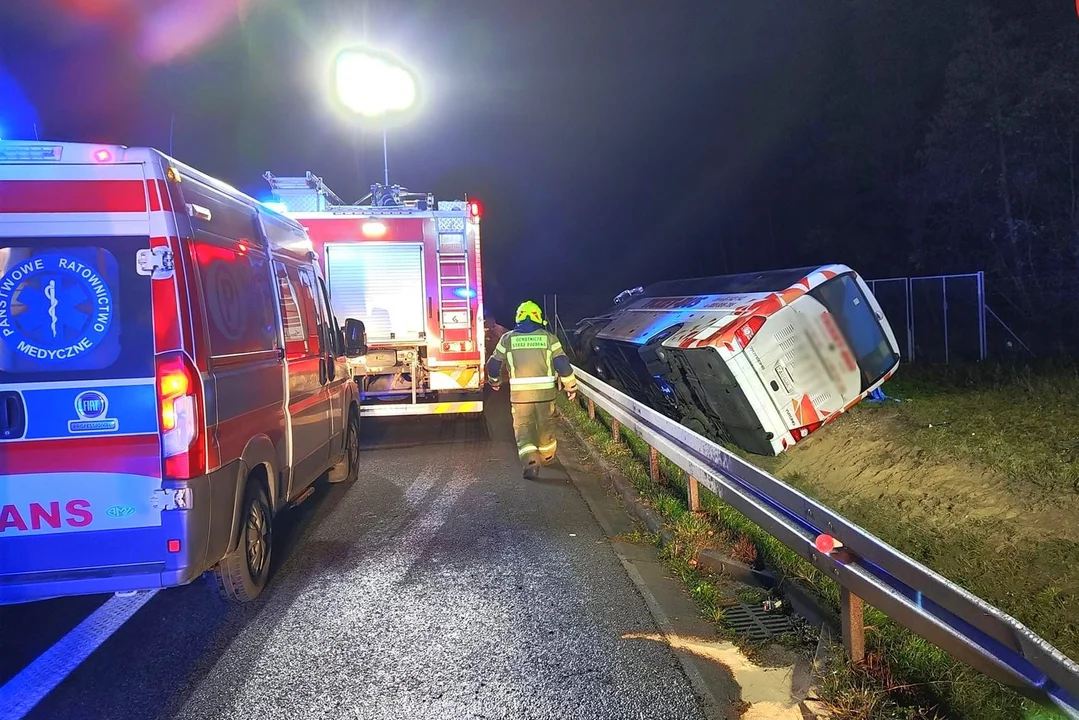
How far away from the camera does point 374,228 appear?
31.3 feet

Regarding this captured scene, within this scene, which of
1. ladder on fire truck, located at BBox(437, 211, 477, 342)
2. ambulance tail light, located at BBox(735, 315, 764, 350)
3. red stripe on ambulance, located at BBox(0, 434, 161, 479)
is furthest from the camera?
ladder on fire truck, located at BBox(437, 211, 477, 342)

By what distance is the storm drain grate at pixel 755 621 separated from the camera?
3941 millimetres

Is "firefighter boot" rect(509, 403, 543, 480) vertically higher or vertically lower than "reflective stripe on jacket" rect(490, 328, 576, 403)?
lower

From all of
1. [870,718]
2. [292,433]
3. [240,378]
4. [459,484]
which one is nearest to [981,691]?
[870,718]

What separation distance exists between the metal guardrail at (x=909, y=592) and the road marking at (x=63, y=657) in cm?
366

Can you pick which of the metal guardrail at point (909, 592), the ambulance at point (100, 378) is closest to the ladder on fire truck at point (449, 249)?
the metal guardrail at point (909, 592)

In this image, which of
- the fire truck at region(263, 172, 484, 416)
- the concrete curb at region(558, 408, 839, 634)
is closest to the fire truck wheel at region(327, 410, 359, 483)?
the fire truck at region(263, 172, 484, 416)

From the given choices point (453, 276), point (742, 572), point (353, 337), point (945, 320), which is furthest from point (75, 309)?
point (945, 320)

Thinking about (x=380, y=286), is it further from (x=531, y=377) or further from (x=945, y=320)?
(x=945, y=320)

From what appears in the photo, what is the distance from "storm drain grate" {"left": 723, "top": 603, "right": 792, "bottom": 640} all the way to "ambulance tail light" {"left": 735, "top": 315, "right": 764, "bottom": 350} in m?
3.03

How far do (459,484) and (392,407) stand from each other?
2.33 m

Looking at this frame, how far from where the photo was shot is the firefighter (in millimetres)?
7641

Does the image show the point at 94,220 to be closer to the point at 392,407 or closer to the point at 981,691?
the point at 981,691

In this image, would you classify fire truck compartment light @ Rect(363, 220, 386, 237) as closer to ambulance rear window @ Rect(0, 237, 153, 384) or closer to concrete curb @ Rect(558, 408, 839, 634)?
concrete curb @ Rect(558, 408, 839, 634)
